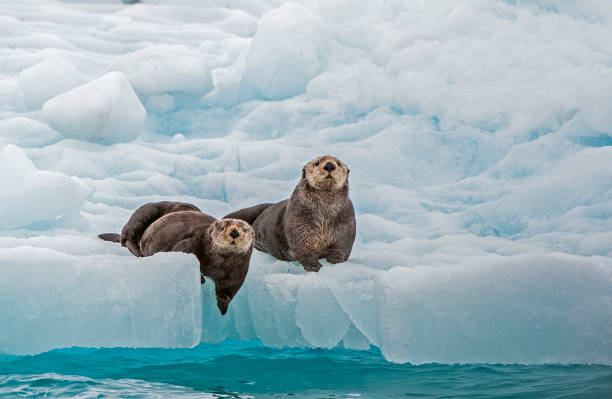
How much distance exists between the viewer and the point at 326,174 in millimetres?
4406

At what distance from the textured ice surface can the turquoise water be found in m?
0.11

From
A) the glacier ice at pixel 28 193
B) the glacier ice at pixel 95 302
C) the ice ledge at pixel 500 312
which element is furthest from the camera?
the glacier ice at pixel 28 193

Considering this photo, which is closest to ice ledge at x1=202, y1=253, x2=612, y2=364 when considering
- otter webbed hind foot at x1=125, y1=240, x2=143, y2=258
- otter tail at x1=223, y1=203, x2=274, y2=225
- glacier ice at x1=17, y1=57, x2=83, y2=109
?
otter webbed hind foot at x1=125, y1=240, x2=143, y2=258

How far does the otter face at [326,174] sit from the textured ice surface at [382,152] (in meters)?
0.54

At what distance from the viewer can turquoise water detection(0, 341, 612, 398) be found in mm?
3037

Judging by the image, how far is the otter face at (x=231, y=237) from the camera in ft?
12.3

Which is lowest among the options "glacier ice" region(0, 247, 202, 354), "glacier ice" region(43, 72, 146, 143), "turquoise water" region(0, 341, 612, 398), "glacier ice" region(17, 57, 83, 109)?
"turquoise water" region(0, 341, 612, 398)

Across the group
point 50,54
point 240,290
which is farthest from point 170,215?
point 50,54

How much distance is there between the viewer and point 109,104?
8281 millimetres

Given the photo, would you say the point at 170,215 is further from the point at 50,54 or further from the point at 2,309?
the point at 50,54

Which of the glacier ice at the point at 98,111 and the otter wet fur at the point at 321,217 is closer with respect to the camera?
the otter wet fur at the point at 321,217

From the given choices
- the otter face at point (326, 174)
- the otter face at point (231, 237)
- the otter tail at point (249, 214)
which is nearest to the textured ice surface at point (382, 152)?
the otter face at point (231, 237)

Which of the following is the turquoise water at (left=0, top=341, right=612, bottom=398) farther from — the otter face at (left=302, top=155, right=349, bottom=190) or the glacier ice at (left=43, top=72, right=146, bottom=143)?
the glacier ice at (left=43, top=72, right=146, bottom=143)

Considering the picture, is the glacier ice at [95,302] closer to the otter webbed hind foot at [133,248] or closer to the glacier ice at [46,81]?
the otter webbed hind foot at [133,248]
